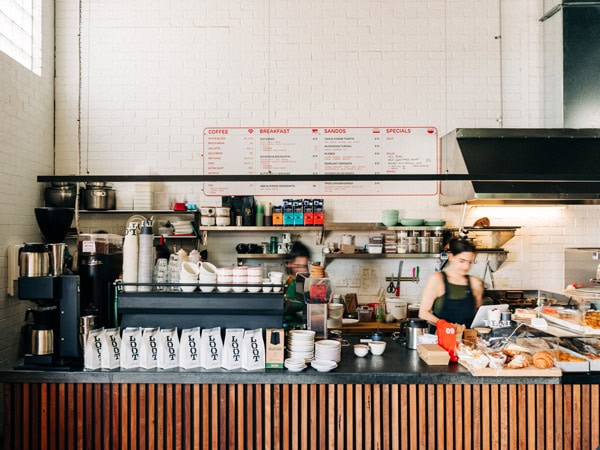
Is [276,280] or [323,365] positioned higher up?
[276,280]

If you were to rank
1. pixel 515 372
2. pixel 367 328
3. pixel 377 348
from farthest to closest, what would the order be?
pixel 367 328
pixel 377 348
pixel 515 372

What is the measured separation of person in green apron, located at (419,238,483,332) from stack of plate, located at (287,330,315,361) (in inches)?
57.3

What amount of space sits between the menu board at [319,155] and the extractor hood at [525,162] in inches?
18.6

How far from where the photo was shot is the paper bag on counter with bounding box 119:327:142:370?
9.96 ft

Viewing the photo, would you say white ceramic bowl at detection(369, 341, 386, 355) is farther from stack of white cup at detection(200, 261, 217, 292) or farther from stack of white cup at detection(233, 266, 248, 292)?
stack of white cup at detection(200, 261, 217, 292)

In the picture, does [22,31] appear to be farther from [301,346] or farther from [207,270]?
[301,346]

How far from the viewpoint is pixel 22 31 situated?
193 inches

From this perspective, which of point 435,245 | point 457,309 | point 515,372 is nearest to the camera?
point 515,372

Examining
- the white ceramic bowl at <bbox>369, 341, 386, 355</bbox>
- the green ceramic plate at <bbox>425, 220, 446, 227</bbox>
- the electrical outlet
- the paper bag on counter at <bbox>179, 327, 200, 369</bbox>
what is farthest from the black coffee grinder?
the green ceramic plate at <bbox>425, 220, 446, 227</bbox>

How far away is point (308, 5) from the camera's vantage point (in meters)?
5.71

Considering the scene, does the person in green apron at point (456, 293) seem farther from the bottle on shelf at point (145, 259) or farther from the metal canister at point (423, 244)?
the bottle on shelf at point (145, 259)

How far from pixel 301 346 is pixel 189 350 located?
26.5 inches

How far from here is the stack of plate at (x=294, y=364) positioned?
302cm

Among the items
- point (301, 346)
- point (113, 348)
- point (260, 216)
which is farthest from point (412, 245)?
point (113, 348)
